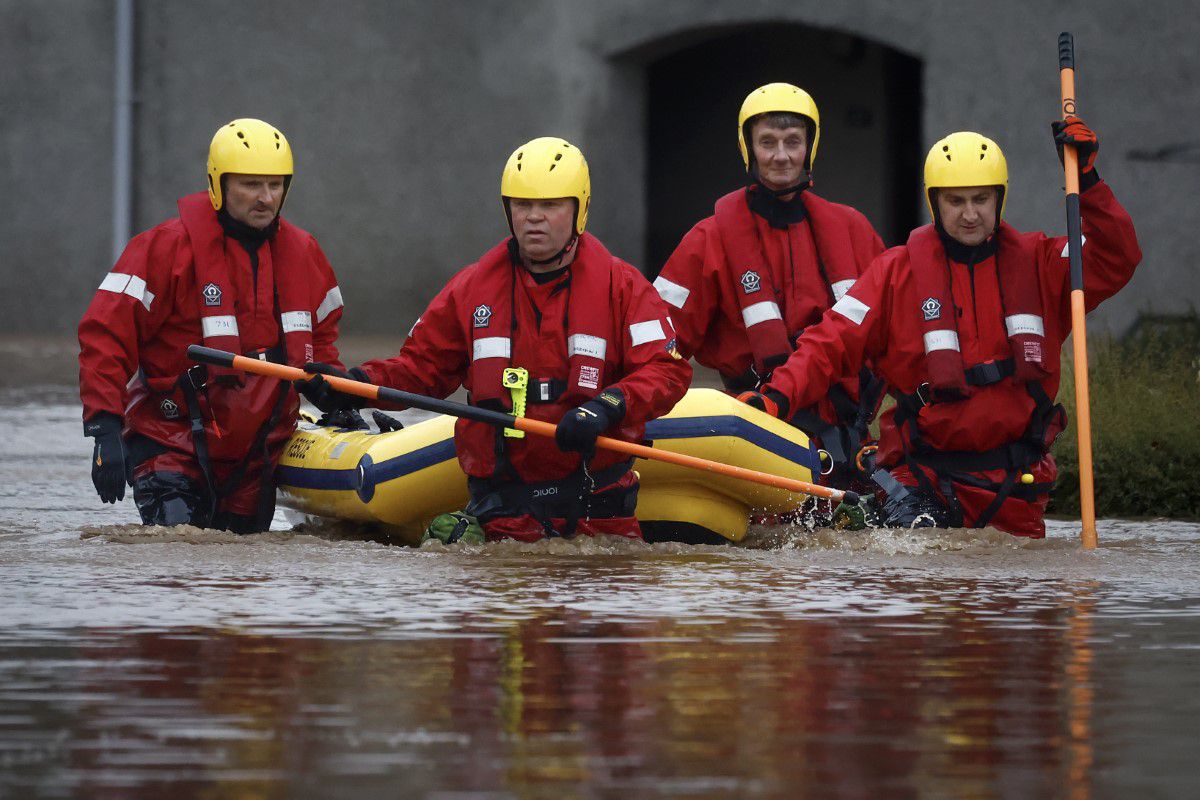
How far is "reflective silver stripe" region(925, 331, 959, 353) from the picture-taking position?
28.8ft

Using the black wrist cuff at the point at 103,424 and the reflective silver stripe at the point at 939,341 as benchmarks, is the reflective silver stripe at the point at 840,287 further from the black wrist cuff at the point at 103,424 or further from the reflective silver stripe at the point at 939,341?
the black wrist cuff at the point at 103,424

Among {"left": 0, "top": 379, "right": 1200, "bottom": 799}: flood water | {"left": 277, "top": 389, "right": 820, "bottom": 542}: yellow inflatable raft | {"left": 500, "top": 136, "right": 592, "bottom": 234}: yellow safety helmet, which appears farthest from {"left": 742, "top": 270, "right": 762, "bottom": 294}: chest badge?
{"left": 0, "top": 379, "right": 1200, "bottom": 799}: flood water

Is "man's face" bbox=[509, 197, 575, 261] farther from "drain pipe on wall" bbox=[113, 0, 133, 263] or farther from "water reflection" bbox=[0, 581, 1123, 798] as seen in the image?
"drain pipe on wall" bbox=[113, 0, 133, 263]

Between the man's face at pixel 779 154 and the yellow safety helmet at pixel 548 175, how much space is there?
4.17ft

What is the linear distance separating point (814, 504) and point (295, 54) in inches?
477

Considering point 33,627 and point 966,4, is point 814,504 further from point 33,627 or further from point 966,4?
point 966,4

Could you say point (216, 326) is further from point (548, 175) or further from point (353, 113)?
point (353, 113)

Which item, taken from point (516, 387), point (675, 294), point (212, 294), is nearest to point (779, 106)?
point (675, 294)

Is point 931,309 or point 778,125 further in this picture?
point 778,125

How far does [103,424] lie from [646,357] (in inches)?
77.2

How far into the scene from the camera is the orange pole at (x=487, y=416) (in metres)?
8.11

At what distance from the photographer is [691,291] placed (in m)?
9.54

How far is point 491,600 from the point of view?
672 cm

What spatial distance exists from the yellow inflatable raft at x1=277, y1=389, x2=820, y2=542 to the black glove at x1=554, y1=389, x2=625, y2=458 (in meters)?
0.68
